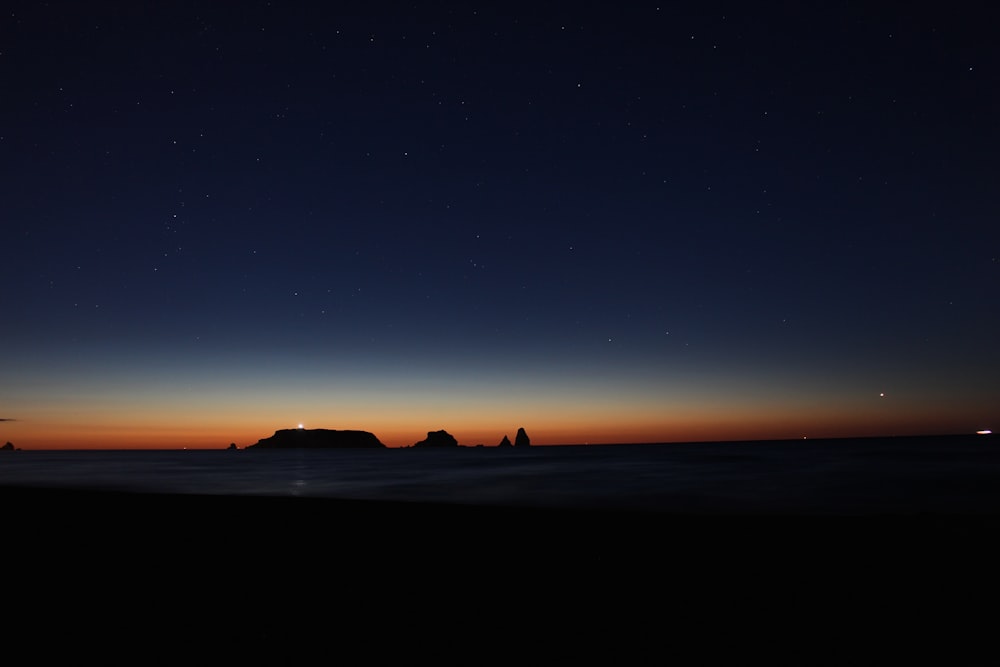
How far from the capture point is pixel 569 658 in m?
4.64

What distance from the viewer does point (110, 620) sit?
5438 millimetres

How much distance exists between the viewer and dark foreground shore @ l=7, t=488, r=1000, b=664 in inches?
192

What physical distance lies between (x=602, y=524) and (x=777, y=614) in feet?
17.9

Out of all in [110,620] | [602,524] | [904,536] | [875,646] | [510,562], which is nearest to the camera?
[875,646]

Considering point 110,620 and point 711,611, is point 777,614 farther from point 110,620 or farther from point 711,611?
point 110,620

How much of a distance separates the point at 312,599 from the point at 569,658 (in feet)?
9.71

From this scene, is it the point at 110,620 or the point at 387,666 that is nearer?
the point at 387,666

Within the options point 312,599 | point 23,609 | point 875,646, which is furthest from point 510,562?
point 23,609

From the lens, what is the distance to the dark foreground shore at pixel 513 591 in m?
4.88

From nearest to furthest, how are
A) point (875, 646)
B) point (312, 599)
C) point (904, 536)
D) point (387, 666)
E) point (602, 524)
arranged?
point (387, 666) → point (875, 646) → point (312, 599) → point (904, 536) → point (602, 524)

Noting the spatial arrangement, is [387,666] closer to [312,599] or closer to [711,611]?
[312,599]

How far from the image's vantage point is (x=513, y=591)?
6.46 m

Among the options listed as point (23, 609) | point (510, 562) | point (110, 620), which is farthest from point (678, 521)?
point (23, 609)

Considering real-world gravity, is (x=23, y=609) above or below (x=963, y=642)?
above
